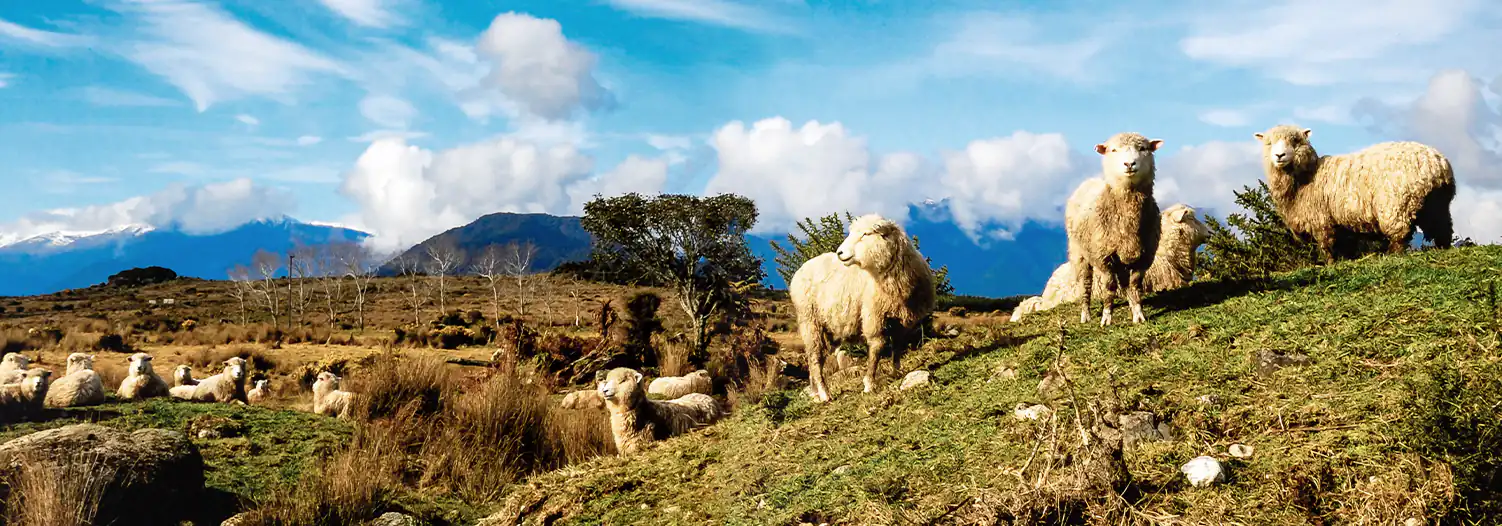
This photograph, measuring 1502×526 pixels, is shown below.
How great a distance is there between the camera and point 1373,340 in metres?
5.61

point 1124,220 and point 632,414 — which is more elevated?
point 1124,220

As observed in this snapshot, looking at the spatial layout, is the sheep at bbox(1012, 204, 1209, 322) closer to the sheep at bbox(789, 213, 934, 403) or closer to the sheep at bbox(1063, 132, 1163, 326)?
the sheep at bbox(1063, 132, 1163, 326)

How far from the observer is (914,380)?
25.6ft

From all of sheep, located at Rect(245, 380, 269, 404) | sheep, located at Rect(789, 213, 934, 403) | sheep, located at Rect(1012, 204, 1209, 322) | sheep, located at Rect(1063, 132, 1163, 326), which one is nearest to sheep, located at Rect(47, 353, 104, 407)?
sheep, located at Rect(245, 380, 269, 404)

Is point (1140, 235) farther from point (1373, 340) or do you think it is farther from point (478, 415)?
point (478, 415)

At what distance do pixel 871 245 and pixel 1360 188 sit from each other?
705 cm

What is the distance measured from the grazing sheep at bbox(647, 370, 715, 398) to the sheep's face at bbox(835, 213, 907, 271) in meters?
6.42

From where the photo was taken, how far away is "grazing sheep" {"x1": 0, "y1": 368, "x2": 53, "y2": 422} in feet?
32.0

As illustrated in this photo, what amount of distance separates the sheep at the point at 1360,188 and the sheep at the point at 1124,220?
13.0ft

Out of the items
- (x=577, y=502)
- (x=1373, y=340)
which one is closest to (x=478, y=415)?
(x=577, y=502)

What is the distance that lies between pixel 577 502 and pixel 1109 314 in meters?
5.57

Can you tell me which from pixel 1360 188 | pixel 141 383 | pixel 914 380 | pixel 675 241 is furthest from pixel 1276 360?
pixel 675 241

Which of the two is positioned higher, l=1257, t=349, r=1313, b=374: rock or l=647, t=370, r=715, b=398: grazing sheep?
l=1257, t=349, r=1313, b=374: rock

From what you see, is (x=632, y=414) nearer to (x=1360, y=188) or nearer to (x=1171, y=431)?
(x=1171, y=431)
